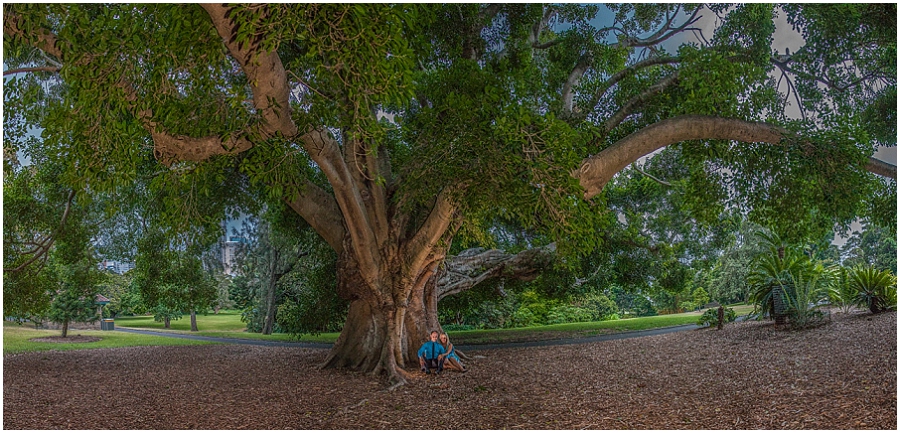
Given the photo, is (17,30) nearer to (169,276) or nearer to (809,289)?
(169,276)

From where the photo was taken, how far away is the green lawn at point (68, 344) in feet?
34.3

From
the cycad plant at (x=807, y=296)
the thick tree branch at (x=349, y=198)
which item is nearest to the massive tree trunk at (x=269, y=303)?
the thick tree branch at (x=349, y=198)

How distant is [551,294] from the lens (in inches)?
451

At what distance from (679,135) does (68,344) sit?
1103 centimetres

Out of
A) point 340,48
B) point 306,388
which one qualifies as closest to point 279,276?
point 306,388

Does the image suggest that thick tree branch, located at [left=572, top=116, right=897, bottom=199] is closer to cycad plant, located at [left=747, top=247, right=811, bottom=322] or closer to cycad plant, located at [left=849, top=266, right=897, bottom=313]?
cycad plant, located at [left=849, top=266, right=897, bottom=313]

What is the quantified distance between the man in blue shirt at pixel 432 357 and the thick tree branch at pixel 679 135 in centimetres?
246

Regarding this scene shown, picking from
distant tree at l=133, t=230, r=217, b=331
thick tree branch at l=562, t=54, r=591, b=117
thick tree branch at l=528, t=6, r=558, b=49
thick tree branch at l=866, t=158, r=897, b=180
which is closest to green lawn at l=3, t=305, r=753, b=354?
distant tree at l=133, t=230, r=217, b=331

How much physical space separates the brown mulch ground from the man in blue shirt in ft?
0.49

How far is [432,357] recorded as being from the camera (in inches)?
264

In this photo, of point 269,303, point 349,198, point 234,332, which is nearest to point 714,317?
point 349,198

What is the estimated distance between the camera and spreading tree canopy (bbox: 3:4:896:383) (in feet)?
12.5

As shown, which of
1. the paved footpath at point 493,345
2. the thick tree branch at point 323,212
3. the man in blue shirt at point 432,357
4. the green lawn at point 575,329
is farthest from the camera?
the green lawn at point 575,329

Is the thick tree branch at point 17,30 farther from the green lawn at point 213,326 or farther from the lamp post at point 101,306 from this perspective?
the lamp post at point 101,306
